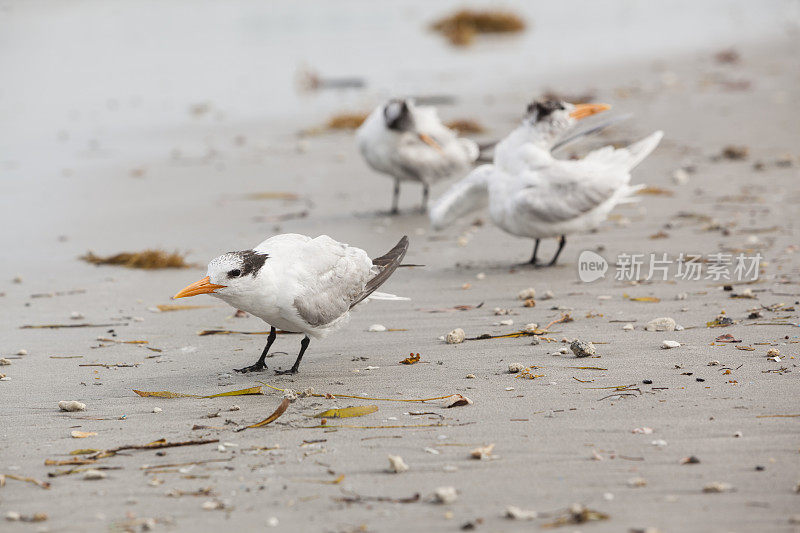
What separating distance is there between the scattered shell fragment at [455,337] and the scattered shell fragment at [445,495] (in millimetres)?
1907

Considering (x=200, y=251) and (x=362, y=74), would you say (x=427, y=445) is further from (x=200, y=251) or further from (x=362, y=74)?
(x=362, y=74)

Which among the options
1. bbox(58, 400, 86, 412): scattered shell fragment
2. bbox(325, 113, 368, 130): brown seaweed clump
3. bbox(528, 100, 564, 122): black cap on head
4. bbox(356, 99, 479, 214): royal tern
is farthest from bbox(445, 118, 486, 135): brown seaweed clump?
bbox(58, 400, 86, 412): scattered shell fragment

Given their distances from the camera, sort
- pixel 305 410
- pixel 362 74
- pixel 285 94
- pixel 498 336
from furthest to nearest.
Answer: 1. pixel 362 74
2. pixel 285 94
3. pixel 498 336
4. pixel 305 410

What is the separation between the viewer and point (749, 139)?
10.3m

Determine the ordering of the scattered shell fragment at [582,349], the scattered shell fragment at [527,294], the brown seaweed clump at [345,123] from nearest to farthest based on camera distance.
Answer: the scattered shell fragment at [582,349] → the scattered shell fragment at [527,294] → the brown seaweed clump at [345,123]

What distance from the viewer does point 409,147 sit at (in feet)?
29.3

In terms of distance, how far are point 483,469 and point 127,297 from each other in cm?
354

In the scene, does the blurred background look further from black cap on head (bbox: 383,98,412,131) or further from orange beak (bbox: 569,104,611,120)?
orange beak (bbox: 569,104,611,120)

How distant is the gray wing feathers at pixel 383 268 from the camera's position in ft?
17.1

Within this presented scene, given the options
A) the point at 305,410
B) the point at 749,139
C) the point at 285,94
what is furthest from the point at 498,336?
the point at 285,94

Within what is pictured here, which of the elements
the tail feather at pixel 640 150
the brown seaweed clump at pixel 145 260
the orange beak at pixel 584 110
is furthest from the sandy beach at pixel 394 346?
the orange beak at pixel 584 110

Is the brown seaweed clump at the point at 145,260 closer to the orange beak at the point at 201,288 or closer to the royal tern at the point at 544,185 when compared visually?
the royal tern at the point at 544,185

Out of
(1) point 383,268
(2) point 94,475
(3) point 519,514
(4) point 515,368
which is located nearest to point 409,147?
(1) point 383,268

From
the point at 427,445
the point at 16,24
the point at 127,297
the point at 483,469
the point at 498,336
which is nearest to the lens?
the point at 483,469
